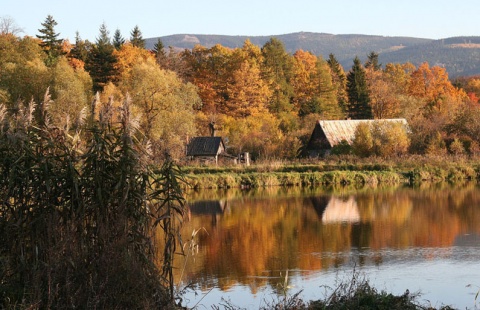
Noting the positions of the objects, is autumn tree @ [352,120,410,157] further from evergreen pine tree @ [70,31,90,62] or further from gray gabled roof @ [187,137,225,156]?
evergreen pine tree @ [70,31,90,62]

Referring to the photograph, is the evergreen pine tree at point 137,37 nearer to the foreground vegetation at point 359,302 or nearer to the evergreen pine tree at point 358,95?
the evergreen pine tree at point 358,95

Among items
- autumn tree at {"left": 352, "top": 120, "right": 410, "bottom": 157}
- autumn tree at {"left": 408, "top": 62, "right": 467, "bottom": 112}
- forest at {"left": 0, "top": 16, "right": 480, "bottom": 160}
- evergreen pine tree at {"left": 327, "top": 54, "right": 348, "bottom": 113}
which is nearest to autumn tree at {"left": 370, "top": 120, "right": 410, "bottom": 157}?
autumn tree at {"left": 352, "top": 120, "right": 410, "bottom": 157}

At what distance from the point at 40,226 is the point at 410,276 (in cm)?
797

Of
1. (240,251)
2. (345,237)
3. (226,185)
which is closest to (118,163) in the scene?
(240,251)

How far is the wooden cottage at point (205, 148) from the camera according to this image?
48156 mm

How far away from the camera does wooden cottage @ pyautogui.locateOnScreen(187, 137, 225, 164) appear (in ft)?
158

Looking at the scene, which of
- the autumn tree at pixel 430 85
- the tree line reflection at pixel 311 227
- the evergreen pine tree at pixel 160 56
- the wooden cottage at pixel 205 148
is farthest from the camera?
the autumn tree at pixel 430 85

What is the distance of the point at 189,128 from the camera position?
151ft

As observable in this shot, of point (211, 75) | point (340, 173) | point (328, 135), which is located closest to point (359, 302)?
point (340, 173)

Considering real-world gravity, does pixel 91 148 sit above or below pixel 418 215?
above

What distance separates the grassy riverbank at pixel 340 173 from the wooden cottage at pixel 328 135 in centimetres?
840

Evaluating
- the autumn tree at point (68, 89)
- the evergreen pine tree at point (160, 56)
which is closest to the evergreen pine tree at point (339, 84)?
the evergreen pine tree at point (160, 56)

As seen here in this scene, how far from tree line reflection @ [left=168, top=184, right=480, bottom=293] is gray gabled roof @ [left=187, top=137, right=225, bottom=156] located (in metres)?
14.1

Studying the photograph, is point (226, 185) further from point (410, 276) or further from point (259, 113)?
point (259, 113)
